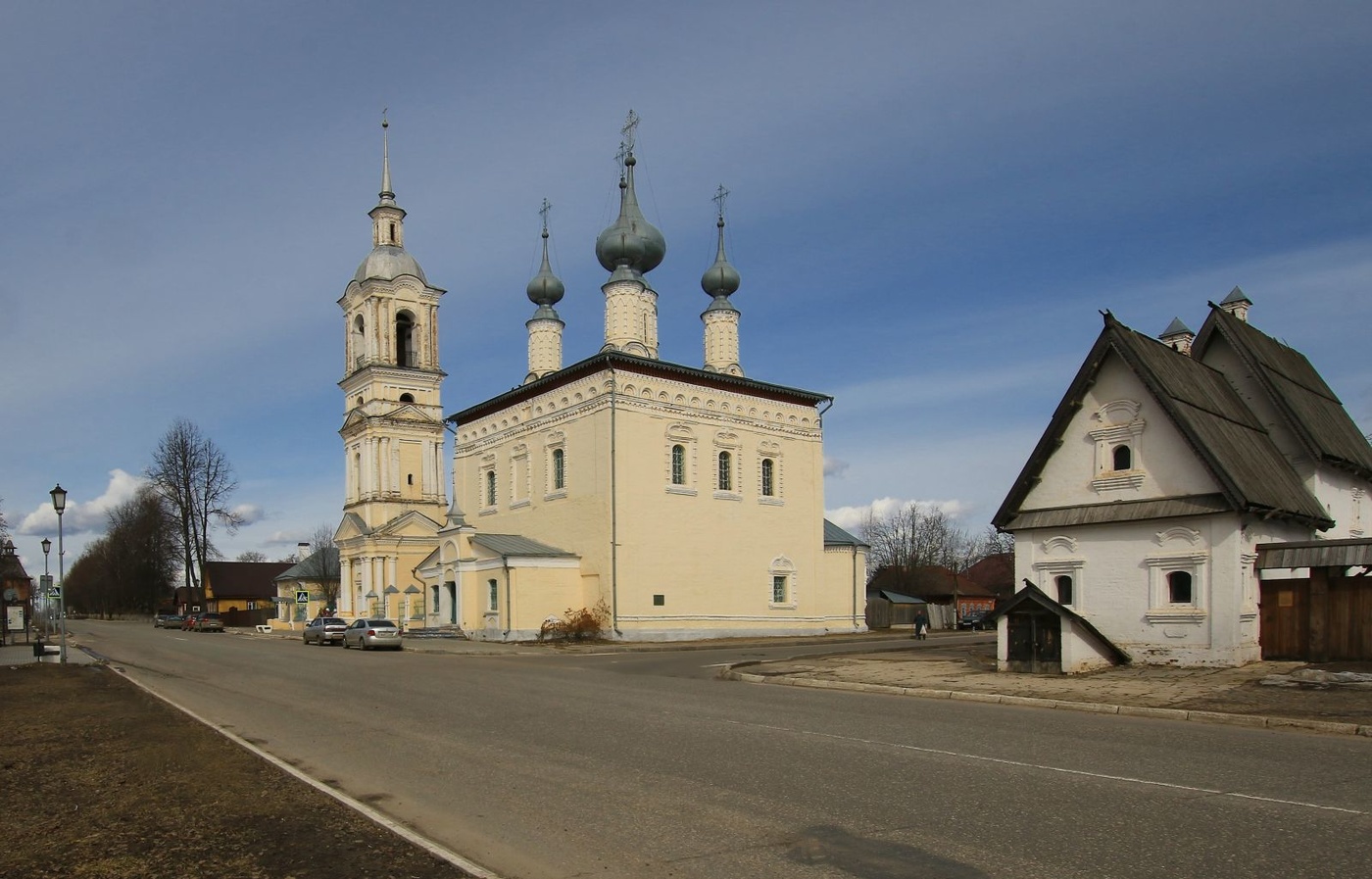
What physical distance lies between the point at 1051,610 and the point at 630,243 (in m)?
28.9

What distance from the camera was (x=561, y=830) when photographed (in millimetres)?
7465

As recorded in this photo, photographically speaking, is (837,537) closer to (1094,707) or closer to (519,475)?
(519,475)

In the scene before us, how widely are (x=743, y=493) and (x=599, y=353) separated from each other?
8744 millimetres

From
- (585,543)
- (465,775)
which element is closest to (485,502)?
(585,543)

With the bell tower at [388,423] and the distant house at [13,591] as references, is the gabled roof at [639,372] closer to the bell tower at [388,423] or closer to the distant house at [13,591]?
the bell tower at [388,423]

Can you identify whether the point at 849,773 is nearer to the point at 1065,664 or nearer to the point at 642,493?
the point at 1065,664

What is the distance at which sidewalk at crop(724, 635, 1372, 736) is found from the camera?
13.8m

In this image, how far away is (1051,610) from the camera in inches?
805

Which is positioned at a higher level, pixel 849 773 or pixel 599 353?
pixel 599 353

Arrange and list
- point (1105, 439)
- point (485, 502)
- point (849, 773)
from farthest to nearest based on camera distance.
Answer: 1. point (485, 502)
2. point (1105, 439)
3. point (849, 773)

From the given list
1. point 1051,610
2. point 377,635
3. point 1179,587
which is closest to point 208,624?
point 377,635

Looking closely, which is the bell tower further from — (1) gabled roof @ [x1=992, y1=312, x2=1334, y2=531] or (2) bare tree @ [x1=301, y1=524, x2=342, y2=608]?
(1) gabled roof @ [x1=992, y1=312, x2=1334, y2=531]

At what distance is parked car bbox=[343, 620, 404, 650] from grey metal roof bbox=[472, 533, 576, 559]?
16.0 ft

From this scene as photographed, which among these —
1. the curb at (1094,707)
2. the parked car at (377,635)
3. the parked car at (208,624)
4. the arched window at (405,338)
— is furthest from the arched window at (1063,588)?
the parked car at (208,624)
